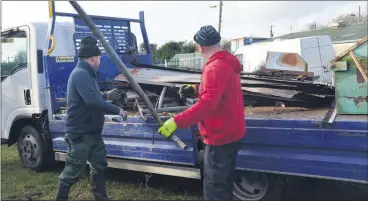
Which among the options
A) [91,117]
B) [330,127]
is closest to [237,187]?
[330,127]

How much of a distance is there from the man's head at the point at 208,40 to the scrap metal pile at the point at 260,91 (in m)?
1.20

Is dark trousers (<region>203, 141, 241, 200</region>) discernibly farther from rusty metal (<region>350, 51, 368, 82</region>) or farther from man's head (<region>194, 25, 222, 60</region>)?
rusty metal (<region>350, 51, 368, 82</region>)

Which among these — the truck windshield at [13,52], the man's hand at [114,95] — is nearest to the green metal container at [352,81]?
the man's hand at [114,95]

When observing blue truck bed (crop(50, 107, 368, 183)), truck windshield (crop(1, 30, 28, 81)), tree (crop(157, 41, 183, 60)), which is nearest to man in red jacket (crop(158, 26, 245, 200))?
blue truck bed (crop(50, 107, 368, 183))

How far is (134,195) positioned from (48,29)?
2691 mm

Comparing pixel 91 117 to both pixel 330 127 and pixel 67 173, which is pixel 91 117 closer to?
pixel 67 173

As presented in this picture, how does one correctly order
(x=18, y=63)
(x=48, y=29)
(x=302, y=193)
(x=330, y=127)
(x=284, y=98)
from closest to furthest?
1. (x=330, y=127)
2. (x=284, y=98)
3. (x=302, y=193)
4. (x=48, y=29)
5. (x=18, y=63)

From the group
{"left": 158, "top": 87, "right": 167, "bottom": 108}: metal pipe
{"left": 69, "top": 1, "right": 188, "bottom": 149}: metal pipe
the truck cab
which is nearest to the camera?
{"left": 69, "top": 1, "right": 188, "bottom": 149}: metal pipe

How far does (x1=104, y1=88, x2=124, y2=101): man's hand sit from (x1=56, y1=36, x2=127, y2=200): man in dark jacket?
2.29 ft

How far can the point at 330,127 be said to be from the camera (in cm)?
346

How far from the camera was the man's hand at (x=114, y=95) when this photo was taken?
524 cm

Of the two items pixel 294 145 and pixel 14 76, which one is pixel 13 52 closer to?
pixel 14 76

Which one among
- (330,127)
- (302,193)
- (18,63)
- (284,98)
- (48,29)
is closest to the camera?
(330,127)

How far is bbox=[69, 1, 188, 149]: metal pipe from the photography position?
3641 millimetres
